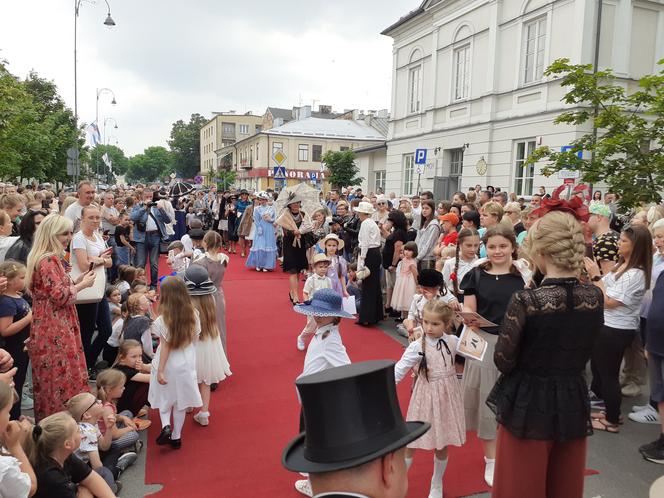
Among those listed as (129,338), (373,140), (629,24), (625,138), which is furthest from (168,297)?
(373,140)

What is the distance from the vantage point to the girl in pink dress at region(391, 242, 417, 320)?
304 inches

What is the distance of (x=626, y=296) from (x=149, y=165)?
14835 cm

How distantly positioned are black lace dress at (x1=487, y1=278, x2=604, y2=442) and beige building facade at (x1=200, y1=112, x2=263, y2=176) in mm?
85682

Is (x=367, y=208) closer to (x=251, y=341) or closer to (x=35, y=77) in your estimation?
(x=251, y=341)

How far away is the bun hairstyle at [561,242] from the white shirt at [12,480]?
3.03 metres

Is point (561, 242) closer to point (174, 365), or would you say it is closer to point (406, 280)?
point (174, 365)

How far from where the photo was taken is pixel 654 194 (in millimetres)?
7457

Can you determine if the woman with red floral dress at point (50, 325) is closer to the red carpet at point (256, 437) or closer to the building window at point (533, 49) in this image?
the red carpet at point (256, 437)

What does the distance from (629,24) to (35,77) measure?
32.3m

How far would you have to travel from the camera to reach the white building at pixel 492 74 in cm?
1548

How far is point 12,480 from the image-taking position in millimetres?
2566

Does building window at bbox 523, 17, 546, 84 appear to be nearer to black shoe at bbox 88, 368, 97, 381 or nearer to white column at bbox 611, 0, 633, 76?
white column at bbox 611, 0, 633, 76

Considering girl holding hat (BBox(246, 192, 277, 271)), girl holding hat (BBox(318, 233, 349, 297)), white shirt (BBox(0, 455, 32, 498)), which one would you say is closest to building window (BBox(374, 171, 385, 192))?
girl holding hat (BBox(246, 192, 277, 271))

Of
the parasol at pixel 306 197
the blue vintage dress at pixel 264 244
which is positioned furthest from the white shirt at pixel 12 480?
the blue vintage dress at pixel 264 244
